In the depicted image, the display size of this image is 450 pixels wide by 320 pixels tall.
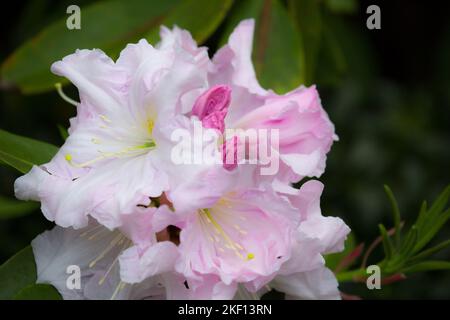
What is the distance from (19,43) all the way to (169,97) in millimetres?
Answer: 1114

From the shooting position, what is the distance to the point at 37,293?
3.17 ft

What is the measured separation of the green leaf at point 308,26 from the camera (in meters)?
1.59

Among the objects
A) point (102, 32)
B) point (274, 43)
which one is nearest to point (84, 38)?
point (102, 32)

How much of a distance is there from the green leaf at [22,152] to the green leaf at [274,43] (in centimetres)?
50

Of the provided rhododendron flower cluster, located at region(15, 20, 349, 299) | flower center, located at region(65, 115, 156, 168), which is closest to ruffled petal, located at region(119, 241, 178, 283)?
rhododendron flower cluster, located at region(15, 20, 349, 299)

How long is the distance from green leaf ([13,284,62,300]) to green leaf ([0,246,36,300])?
0.08ft

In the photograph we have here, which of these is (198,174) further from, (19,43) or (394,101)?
(394,101)

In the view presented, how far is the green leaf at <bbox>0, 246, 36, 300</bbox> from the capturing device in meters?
0.98

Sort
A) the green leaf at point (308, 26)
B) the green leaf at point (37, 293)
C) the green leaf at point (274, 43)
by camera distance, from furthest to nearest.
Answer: the green leaf at point (308, 26) → the green leaf at point (274, 43) → the green leaf at point (37, 293)

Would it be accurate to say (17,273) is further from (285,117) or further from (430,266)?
(430,266)

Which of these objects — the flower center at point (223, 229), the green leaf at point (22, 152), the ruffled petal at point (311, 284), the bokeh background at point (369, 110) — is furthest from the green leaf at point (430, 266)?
the bokeh background at point (369, 110)

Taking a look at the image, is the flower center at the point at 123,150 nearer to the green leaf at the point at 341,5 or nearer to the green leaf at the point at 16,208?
the green leaf at the point at 16,208

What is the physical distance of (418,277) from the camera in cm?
228
